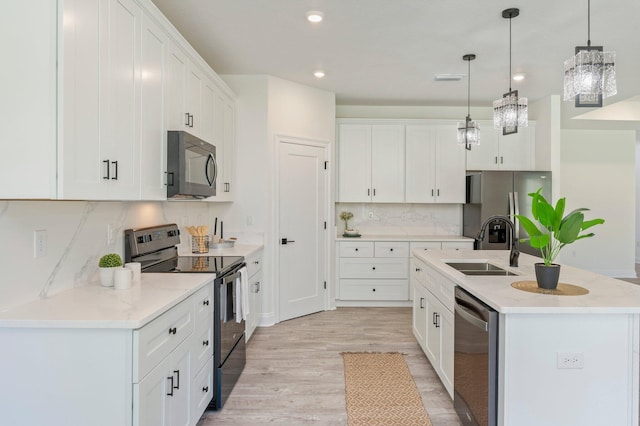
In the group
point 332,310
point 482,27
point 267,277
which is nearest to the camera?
point 482,27

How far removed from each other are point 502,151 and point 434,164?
3.11ft

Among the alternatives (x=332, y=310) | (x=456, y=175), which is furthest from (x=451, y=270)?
(x=456, y=175)

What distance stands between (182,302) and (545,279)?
190 centimetres

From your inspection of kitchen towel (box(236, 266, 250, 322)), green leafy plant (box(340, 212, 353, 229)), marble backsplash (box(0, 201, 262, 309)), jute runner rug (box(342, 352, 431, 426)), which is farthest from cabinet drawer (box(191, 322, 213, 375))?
green leafy plant (box(340, 212, 353, 229))

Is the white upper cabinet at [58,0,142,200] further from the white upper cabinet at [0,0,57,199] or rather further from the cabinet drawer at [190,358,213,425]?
the cabinet drawer at [190,358,213,425]

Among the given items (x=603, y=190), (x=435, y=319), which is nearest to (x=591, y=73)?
(x=435, y=319)

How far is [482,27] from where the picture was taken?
3199 mm

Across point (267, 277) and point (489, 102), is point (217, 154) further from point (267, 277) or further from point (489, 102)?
point (489, 102)

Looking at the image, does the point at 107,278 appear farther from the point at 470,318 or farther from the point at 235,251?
the point at 470,318

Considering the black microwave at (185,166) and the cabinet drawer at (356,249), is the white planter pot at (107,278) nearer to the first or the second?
the black microwave at (185,166)

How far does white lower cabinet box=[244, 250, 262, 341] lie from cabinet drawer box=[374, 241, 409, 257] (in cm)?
168

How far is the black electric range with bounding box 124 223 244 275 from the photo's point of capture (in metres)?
2.69

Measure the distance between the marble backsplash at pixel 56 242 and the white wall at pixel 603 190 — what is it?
7.31m

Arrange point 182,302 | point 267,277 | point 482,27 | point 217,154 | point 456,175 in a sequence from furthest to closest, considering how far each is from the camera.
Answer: point 456,175 < point 267,277 < point 217,154 < point 482,27 < point 182,302
